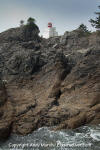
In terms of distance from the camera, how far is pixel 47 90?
23641mm

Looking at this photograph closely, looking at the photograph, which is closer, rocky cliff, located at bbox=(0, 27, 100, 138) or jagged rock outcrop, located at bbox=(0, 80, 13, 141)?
jagged rock outcrop, located at bbox=(0, 80, 13, 141)

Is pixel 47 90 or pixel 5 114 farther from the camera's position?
pixel 47 90

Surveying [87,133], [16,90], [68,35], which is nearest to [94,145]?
[87,133]

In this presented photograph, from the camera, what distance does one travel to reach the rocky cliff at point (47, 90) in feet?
64.7

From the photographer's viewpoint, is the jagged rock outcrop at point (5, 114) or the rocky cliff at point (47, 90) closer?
the jagged rock outcrop at point (5, 114)

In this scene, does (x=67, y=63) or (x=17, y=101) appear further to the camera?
(x=67, y=63)

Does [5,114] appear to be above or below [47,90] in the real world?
below

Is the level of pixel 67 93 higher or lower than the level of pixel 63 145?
higher

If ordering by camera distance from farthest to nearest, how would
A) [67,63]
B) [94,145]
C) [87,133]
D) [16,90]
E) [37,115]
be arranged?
[67,63]
[16,90]
[37,115]
[87,133]
[94,145]

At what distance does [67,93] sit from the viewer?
22484mm

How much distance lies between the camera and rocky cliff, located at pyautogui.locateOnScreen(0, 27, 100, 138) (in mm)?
19734

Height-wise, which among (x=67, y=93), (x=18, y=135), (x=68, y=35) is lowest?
(x=18, y=135)

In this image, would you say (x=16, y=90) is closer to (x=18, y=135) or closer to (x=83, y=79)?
(x=18, y=135)

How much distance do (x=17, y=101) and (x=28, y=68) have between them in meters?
6.04
